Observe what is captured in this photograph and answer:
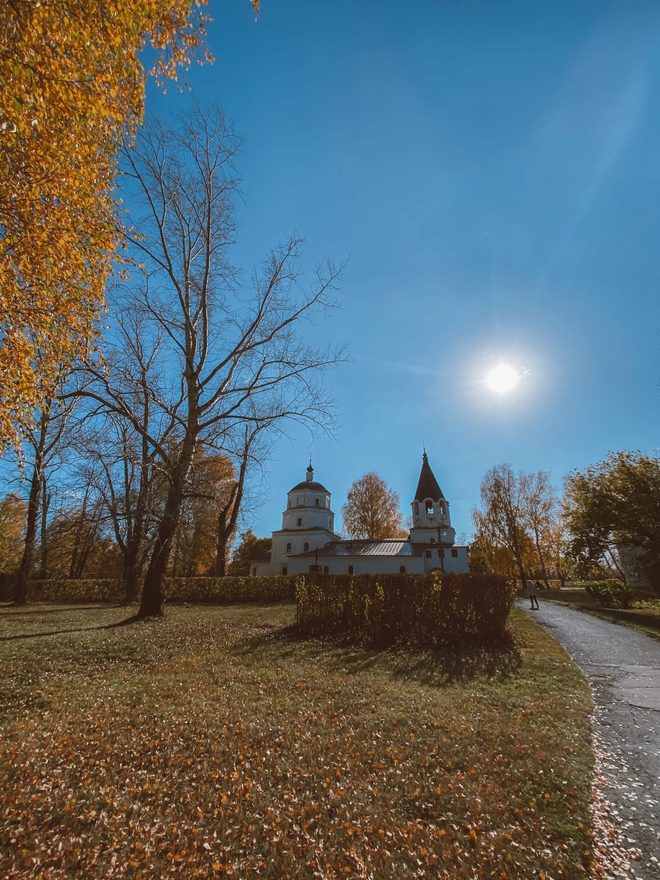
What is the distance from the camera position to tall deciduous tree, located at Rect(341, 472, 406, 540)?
5222 cm

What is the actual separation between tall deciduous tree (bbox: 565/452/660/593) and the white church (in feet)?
58.8

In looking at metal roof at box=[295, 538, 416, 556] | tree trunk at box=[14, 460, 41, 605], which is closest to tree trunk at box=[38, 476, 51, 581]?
tree trunk at box=[14, 460, 41, 605]

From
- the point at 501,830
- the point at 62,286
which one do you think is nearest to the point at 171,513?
the point at 62,286

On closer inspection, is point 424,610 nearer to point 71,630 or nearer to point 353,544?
point 71,630

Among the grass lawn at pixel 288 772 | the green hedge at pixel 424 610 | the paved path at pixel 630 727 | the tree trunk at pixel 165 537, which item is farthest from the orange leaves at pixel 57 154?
the green hedge at pixel 424 610

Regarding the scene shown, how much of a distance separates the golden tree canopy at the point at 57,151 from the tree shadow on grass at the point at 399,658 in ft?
26.5

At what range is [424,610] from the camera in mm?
11992

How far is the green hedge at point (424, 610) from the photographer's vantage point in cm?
1165

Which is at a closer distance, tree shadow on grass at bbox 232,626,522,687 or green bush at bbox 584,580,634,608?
tree shadow on grass at bbox 232,626,522,687

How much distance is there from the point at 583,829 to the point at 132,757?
4514 mm

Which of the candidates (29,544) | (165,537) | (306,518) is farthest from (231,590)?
(306,518)

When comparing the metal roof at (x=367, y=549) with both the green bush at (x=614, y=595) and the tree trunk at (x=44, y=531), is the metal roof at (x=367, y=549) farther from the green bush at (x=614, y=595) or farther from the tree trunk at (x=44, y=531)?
the tree trunk at (x=44, y=531)

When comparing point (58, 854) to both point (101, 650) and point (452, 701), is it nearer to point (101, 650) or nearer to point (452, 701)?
point (452, 701)

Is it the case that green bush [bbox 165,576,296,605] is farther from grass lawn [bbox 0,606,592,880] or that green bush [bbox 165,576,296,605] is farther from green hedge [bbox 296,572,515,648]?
grass lawn [bbox 0,606,592,880]
